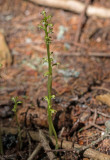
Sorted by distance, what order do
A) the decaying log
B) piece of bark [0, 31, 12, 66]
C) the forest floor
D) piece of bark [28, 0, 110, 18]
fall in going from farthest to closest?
1. piece of bark [28, 0, 110, 18]
2. piece of bark [0, 31, 12, 66]
3. the forest floor
4. the decaying log

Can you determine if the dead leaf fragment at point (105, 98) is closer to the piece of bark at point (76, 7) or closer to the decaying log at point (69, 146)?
the decaying log at point (69, 146)

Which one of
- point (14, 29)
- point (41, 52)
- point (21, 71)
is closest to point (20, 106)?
point (21, 71)

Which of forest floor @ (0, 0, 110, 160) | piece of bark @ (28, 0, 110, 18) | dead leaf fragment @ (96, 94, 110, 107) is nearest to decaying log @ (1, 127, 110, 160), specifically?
forest floor @ (0, 0, 110, 160)

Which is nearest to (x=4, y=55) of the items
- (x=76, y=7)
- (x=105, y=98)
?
(x=76, y=7)

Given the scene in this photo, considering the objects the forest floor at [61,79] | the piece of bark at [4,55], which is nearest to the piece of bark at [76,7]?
the forest floor at [61,79]

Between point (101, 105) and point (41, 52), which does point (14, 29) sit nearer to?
point (41, 52)

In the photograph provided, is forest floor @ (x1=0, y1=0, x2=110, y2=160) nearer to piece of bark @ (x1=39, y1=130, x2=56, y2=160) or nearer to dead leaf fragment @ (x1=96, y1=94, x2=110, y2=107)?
dead leaf fragment @ (x1=96, y1=94, x2=110, y2=107)

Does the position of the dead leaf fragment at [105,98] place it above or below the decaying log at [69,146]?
above

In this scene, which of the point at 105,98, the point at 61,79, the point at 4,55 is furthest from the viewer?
the point at 4,55

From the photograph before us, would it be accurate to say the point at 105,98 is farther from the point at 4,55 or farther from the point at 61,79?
the point at 4,55
